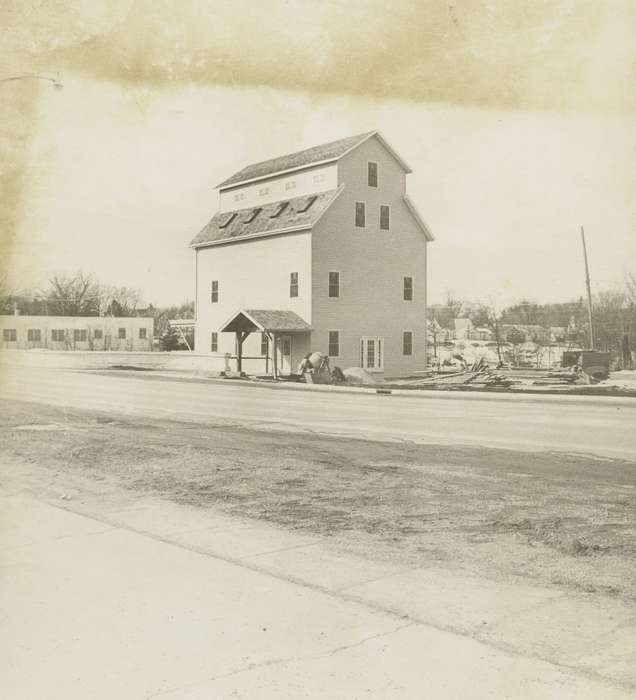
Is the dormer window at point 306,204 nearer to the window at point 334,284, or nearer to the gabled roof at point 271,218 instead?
the gabled roof at point 271,218

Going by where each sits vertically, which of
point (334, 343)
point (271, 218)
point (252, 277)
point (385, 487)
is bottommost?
point (385, 487)

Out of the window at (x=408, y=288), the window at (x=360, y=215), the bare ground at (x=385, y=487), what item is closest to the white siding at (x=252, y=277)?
the window at (x=360, y=215)

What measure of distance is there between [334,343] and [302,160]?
2.48 m

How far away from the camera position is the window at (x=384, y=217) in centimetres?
533

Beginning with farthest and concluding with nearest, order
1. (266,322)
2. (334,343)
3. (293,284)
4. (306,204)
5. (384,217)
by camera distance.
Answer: (266,322) < (293,284) < (334,343) < (306,204) < (384,217)

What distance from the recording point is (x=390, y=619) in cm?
337

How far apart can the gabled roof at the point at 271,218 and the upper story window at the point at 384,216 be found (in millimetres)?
342

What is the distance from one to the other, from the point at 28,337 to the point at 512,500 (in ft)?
11.2

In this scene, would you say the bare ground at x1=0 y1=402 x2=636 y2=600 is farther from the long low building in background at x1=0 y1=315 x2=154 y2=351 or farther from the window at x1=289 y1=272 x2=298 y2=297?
the window at x1=289 y1=272 x2=298 y2=297

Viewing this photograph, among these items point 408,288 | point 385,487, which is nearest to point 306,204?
point 408,288

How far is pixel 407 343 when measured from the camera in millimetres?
5758

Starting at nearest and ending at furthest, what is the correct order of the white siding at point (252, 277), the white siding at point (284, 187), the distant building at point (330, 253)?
the distant building at point (330, 253) < the white siding at point (284, 187) < the white siding at point (252, 277)

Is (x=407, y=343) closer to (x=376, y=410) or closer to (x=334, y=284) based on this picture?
(x=334, y=284)

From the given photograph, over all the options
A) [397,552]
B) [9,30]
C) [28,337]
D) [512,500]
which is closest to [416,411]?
[512,500]
